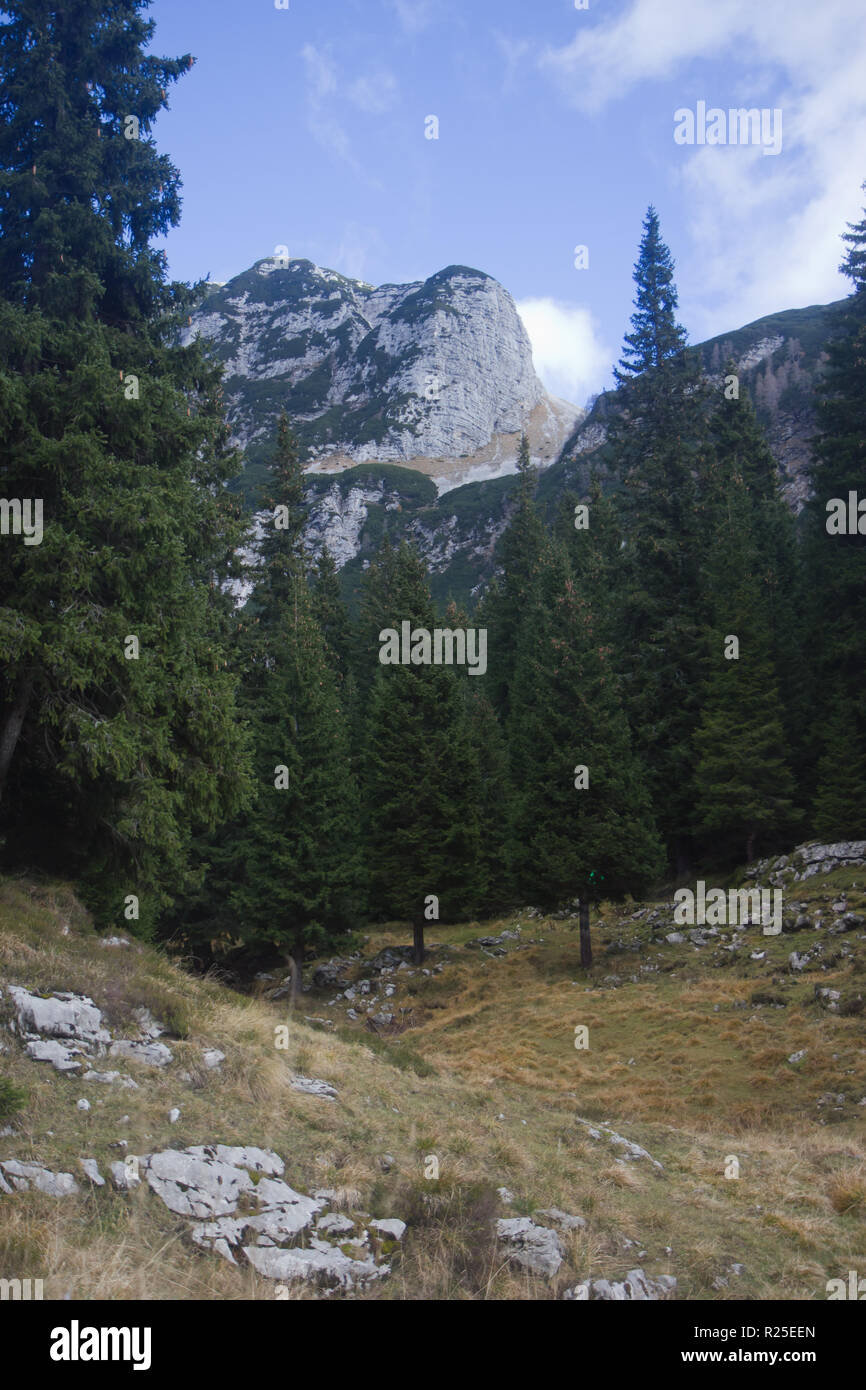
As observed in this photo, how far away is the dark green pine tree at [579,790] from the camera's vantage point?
989 inches

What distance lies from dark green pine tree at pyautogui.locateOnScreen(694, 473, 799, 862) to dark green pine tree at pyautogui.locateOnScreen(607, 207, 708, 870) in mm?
1189

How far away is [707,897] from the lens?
2783cm

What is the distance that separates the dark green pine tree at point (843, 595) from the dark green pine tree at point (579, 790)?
6920mm

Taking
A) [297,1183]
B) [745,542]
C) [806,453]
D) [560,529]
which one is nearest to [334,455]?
[806,453]

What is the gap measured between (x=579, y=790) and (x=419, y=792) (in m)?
6.49

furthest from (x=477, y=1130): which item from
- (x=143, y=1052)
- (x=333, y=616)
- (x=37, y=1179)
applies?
(x=333, y=616)

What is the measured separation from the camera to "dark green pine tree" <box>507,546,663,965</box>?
82.4ft

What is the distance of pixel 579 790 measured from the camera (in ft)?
85.6

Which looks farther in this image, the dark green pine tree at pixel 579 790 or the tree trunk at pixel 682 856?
the tree trunk at pixel 682 856

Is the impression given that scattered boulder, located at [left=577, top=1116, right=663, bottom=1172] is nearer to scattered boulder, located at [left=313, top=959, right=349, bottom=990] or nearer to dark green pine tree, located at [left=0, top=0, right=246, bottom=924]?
dark green pine tree, located at [left=0, top=0, right=246, bottom=924]

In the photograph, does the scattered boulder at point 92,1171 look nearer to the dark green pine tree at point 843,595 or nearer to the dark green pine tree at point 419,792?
the dark green pine tree at point 419,792

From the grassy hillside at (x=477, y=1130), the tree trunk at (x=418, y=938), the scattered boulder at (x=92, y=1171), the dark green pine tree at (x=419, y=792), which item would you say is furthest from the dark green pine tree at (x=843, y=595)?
the scattered boulder at (x=92, y=1171)

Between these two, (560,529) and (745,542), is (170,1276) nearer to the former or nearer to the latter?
(745,542)
